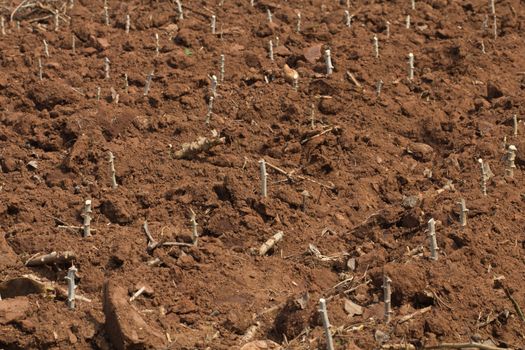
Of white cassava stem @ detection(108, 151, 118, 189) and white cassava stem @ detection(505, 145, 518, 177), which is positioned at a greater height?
white cassava stem @ detection(505, 145, 518, 177)

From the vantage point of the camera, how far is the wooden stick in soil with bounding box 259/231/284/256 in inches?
207

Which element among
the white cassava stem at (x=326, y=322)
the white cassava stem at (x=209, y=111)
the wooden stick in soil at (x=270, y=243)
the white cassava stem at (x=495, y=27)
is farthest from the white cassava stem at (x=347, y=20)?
the white cassava stem at (x=326, y=322)

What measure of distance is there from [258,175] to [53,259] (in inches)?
52.6

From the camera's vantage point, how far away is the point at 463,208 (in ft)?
16.5

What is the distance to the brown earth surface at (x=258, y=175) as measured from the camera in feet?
15.0

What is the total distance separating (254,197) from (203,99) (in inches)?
52.0

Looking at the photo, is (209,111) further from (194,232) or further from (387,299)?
(387,299)

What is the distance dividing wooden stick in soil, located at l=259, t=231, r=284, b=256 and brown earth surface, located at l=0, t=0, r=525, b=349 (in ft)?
0.10

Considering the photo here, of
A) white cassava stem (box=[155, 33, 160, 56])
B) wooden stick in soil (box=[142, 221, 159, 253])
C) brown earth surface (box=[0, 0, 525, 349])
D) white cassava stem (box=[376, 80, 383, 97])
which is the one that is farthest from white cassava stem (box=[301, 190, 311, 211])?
white cassava stem (box=[155, 33, 160, 56])

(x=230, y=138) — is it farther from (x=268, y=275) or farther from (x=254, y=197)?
(x=268, y=275)

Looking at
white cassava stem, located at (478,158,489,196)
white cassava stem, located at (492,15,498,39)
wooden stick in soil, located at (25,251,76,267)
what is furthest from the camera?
white cassava stem, located at (492,15,498,39)

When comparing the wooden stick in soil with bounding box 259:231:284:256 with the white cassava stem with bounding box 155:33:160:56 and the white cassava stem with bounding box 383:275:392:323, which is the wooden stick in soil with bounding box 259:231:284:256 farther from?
the white cassava stem with bounding box 155:33:160:56

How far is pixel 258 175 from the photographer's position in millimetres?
5852

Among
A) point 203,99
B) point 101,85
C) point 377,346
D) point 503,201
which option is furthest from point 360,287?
point 101,85
